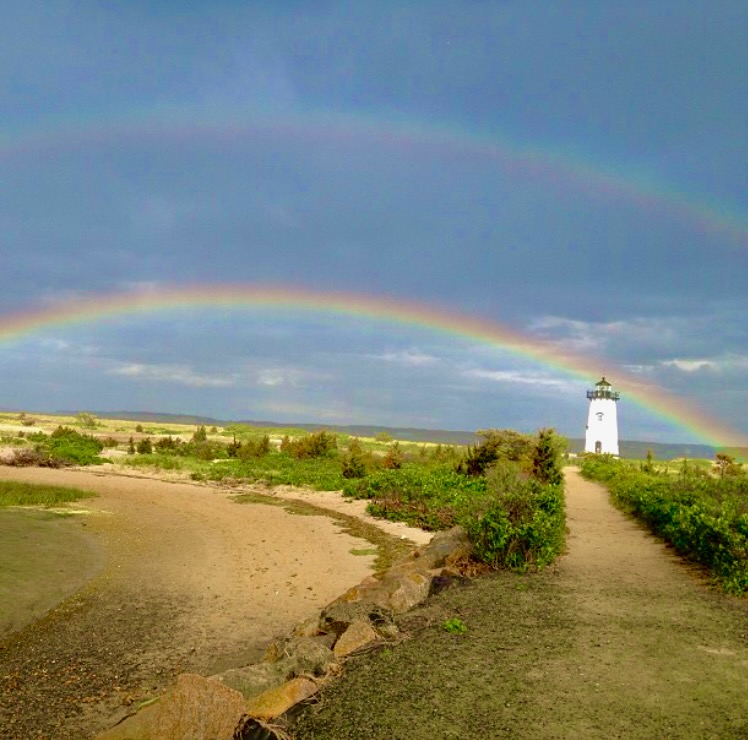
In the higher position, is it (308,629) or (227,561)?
(308,629)

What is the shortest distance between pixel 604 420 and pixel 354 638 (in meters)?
74.6

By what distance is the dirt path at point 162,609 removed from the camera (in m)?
8.59

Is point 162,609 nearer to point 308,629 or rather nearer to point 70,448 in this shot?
point 308,629

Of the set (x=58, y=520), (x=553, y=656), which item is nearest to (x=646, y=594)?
(x=553, y=656)

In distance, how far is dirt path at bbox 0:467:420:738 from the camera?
8.59 metres

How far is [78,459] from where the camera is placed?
45.1 m

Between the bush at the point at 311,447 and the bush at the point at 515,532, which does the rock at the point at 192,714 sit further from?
the bush at the point at 311,447

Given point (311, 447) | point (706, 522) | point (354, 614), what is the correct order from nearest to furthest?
1. point (354, 614)
2. point (706, 522)
3. point (311, 447)

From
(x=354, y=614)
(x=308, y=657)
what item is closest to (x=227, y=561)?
(x=354, y=614)

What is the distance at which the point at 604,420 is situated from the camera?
77938 mm

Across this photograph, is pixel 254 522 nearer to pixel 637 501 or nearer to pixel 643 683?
pixel 637 501

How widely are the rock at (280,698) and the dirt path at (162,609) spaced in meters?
2.38

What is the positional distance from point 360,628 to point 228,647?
10.8 feet

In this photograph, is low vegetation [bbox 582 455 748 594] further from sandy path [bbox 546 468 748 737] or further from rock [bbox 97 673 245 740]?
rock [bbox 97 673 245 740]
